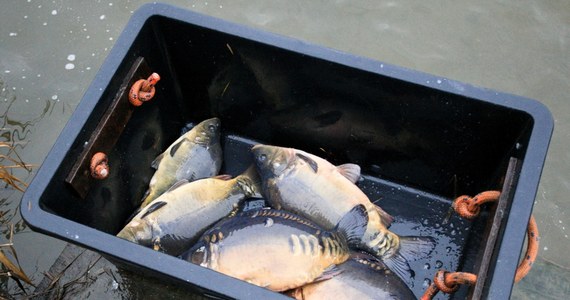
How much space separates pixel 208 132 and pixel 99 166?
22.1 inches

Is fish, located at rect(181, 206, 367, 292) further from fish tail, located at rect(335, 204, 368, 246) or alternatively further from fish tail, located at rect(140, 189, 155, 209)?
fish tail, located at rect(140, 189, 155, 209)

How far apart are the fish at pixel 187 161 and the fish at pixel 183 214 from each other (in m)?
0.11

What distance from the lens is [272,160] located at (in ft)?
7.77

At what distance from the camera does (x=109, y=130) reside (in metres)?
2.14

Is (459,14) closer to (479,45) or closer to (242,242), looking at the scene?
(479,45)

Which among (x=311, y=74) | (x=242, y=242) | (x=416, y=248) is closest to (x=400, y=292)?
(x=416, y=248)

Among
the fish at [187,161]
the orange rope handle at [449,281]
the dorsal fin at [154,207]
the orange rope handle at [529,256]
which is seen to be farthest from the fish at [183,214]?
the orange rope handle at [529,256]

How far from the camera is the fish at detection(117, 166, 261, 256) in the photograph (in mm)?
2209

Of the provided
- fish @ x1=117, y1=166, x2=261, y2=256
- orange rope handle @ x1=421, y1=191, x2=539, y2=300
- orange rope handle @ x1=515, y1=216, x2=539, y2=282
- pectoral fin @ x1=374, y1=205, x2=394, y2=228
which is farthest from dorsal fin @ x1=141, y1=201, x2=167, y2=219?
orange rope handle @ x1=515, y1=216, x2=539, y2=282

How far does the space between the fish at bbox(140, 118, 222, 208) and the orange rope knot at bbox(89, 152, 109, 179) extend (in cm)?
37

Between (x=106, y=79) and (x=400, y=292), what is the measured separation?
1.28 m

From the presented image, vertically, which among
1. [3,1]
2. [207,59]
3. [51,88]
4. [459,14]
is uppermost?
[207,59]

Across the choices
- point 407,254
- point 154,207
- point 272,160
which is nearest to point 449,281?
point 407,254

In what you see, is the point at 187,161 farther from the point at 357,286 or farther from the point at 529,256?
the point at 529,256
